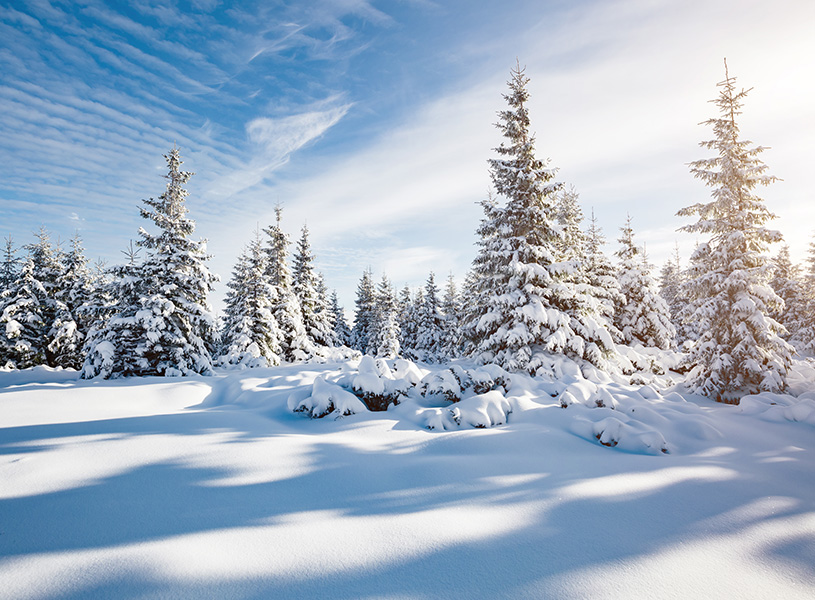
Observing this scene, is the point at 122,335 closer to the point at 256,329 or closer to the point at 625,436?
the point at 256,329

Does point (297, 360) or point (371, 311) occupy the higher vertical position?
point (371, 311)

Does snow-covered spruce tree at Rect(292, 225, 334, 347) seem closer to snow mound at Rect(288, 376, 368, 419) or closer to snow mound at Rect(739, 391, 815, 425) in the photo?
snow mound at Rect(288, 376, 368, 419)

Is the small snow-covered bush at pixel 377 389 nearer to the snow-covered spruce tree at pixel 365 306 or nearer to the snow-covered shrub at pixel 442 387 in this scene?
the snow-covered shrub at pixel 442 387

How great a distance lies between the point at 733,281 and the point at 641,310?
13.1 m

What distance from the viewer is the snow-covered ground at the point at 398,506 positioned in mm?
2238

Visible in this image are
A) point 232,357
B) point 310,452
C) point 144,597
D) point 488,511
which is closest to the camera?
point 144,597

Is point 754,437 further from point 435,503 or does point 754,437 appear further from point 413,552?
point 413,552

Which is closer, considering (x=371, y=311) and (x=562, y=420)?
(x=562, y=420)

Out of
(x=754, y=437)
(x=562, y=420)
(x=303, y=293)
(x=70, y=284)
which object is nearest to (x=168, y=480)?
(x=562, y=420)

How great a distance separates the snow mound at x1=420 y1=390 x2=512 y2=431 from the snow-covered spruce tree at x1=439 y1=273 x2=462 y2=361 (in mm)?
22010

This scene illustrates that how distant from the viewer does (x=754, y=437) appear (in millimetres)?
5398

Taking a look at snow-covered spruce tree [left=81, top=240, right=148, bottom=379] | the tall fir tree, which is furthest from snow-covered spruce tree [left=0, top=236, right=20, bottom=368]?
the tall fir tree

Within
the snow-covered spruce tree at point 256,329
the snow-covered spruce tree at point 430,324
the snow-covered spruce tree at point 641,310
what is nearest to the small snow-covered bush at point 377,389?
the snow-covered spruce tree at point 256,329

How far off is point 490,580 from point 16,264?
33.0 meters
